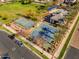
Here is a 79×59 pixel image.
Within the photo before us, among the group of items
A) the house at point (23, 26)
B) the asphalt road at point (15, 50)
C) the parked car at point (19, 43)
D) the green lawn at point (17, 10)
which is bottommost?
the asphalt road at point (15, 50)

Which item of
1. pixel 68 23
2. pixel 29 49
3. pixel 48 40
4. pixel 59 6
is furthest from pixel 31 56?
pixel 59 6

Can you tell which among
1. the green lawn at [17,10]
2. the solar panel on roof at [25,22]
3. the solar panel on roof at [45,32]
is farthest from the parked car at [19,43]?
the green lawn at [17,10]

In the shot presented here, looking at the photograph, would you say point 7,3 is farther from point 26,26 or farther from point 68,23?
point 68,23

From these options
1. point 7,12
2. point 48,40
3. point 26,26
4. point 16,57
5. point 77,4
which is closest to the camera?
point 16,57

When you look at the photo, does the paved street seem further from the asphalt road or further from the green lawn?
the green lawn

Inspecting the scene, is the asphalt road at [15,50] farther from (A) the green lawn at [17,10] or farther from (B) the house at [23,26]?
(A) the green lawn at [17,10]

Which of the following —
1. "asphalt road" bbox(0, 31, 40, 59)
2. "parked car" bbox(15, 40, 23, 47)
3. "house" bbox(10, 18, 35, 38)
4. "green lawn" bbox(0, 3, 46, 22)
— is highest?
"green lawn" bbox(0, 3, 46, 22)

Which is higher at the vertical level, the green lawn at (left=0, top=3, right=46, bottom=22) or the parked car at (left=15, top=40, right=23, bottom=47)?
the green lawn at (left=0, top=3, right=46, bottom=22)

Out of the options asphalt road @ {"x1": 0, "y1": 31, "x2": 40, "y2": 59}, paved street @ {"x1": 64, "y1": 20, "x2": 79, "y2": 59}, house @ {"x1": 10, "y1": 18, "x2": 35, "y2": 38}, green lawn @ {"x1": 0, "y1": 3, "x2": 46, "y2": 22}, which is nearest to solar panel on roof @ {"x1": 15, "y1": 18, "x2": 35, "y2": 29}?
house @ {"x1": 10, "y1": 18, "x2": 35, "y2": 38}

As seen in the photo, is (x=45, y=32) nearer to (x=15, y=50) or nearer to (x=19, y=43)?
(x=19, y=43)
